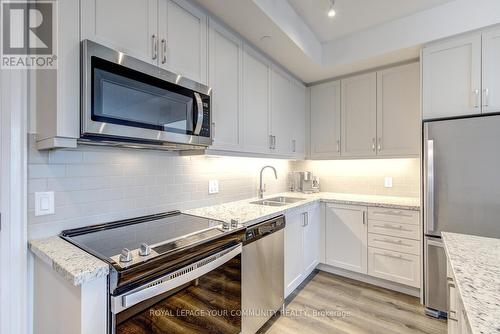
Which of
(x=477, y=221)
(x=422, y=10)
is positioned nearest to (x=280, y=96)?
(x=422, y=10)

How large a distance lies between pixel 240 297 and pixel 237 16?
1.95 m

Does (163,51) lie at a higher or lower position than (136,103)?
higher

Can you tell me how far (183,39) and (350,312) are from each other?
8.12ft

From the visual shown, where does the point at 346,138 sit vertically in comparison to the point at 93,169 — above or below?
above

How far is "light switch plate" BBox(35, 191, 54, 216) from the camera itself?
119cm

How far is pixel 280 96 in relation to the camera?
8.64 feet

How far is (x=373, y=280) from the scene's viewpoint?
2.56 metres

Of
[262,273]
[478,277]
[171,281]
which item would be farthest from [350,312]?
[171,281]

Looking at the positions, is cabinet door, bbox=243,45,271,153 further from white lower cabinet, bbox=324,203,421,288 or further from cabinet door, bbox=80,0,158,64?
white lower cabinet, bbox=324,203,421,288

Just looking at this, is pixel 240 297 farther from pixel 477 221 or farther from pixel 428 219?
pixel 477 221

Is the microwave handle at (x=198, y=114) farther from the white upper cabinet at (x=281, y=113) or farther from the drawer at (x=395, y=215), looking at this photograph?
the drawer at (x=395, y=215)

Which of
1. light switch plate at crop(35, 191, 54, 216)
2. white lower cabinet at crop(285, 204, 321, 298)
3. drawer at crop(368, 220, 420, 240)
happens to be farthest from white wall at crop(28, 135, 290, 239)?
drawer at crop(368, 220, 420, 240)

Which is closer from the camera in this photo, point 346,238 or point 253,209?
point 253,209

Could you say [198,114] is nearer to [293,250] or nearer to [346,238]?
[293,250]
